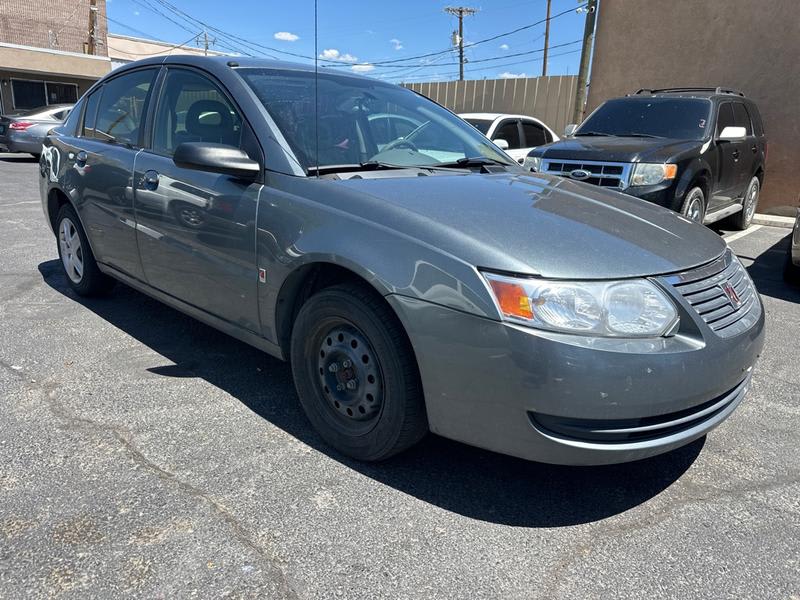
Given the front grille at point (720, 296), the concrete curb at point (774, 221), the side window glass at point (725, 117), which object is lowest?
the concrete curb at point (774, 221)

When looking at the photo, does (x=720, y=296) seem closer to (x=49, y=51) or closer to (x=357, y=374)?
(x=357, y=374)

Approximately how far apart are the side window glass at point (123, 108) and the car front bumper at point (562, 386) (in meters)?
2.51

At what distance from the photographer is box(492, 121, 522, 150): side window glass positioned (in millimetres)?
9909

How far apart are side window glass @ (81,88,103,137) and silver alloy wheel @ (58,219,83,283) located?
67cm

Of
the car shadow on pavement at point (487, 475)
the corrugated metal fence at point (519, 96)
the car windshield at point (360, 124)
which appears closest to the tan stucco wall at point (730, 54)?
the corrugated metal fence at point (519, 96)

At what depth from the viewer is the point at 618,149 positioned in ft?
22.0

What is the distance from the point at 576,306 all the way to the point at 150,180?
8.35 feet

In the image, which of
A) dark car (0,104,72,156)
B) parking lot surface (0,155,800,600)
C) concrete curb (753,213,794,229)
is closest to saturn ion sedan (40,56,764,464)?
parking lot surface (0,155,800,600)

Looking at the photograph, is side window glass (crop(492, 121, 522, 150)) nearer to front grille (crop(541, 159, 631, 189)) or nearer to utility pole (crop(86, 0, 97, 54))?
front grille (crop(541, 159, 631, 189))

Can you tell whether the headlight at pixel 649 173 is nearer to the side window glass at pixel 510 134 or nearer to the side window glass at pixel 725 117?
the side window glass at pixel 725 117

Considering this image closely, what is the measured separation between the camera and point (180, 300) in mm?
3605

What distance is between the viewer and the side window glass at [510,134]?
991 centimetres

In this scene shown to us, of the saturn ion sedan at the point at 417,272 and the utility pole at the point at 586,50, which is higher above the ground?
the utility pole at the point at 586,50

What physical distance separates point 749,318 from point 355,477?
1.73 metres
